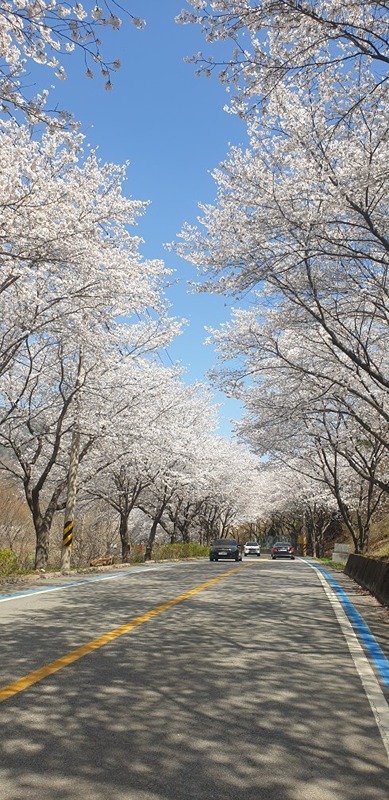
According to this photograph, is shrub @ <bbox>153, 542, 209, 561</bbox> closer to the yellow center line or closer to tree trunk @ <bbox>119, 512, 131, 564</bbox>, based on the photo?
tree trunk @ <bbox>119, 512, 131, 564</bbox>

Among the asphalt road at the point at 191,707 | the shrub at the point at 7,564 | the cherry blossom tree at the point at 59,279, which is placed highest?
the cherry blossom tree at the point at 59,279

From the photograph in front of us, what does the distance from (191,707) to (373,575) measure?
11408 mm

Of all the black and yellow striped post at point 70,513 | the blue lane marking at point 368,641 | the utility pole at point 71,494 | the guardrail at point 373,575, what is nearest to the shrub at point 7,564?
the utility pole at point 71,494

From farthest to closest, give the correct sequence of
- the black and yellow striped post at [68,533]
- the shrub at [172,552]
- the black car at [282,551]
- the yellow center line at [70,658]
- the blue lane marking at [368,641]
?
1. the black car at [282,551]
2. the shrub at [172,552]
3. the black and yellow striped post at [68,533]
4. the blue lane marking at [368,641]
5. the yellow center line at [70,658]

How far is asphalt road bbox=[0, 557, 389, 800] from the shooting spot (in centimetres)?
370

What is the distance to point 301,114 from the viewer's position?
12391 millimetres

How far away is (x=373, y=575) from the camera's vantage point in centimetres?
1559

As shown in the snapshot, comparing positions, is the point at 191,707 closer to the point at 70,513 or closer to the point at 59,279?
the point at 59,279

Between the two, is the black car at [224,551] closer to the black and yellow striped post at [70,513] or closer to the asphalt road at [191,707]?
the black and yellow striped post at [70,513]

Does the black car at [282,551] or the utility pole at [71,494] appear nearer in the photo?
the utility pole at [71,494]

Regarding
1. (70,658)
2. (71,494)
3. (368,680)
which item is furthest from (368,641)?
(71,494)

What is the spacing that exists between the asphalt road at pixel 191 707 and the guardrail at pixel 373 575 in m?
3.20

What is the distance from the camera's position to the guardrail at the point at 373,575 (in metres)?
13.4

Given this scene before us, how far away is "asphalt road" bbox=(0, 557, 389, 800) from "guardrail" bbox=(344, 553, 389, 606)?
10.5 feet
